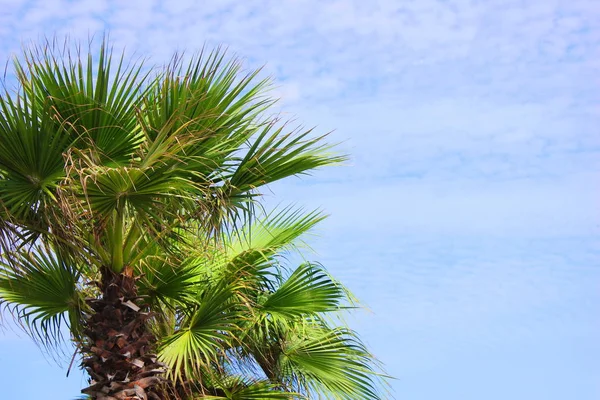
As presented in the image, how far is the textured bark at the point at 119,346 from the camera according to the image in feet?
22.5

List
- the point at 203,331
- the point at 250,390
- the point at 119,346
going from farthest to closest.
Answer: the point at 250,390, the point at 203,331, the point at 119,346

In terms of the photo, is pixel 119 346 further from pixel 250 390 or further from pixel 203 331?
pixel 250 390

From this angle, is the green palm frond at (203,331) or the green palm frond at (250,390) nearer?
the green palm frond at (203,331)

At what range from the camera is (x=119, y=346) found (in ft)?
22.5

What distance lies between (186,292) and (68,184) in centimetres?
224

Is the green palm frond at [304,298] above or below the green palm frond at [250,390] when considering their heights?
above

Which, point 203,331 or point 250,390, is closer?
point 203,331

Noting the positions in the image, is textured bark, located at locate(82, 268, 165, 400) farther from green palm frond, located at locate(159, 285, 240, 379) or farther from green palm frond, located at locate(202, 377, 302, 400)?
green palm frond, located at locate(202, 377, 302, 400)

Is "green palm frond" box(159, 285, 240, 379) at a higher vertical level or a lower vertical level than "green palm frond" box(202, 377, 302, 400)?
higher

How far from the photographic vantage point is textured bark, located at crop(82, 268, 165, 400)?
6855 mm

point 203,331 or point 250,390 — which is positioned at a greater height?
point 203,331

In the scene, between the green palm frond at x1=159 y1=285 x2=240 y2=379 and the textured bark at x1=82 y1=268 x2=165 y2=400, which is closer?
the textured bark at x1=82 y1=268 x2=165 y2=400

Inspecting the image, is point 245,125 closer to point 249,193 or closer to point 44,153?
point 249,193

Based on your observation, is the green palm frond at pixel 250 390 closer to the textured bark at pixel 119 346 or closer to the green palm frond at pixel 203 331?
the green palm frond at pixel 203 331
